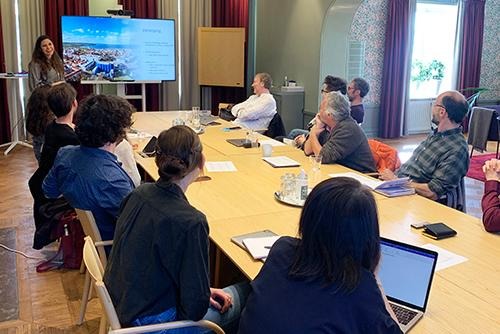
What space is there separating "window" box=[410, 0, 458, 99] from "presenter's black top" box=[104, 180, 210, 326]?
7.94 m

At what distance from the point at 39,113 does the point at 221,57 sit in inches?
173

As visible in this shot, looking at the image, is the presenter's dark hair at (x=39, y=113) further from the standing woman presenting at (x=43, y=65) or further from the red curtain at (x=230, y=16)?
the red curtain at (x=230, y=16)

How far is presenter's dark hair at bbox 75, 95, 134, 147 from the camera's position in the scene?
7.89ft

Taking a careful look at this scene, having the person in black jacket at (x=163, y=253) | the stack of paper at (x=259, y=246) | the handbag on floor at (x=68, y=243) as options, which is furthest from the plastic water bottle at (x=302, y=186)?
the handbag on floor at (x=68, y=243)

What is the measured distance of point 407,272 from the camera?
160 centimetres

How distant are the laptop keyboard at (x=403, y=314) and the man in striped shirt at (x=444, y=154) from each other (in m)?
1.51

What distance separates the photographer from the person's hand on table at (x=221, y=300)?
6.33 feet

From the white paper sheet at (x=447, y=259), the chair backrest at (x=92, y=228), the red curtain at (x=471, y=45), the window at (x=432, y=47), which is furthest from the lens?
the red curtain at (x=471, y=45)

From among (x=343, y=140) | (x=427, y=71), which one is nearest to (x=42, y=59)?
(x=343, y=140)

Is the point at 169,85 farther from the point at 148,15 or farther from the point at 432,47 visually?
the point at 432,47

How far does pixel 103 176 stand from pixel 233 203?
0.66 metres

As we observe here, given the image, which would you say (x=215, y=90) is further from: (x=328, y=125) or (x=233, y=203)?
(x=233, y=203)

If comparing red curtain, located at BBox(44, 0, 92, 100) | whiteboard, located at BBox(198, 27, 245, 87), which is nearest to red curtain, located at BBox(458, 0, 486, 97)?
whiteboard, located at BBox(198, 27, 245, 87)

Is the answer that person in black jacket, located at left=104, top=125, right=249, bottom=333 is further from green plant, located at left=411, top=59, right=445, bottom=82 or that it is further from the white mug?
green plant, located at left=411, top=59, right=445, bottom=82
